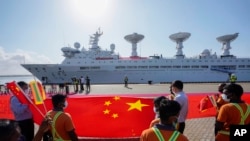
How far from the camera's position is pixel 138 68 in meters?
54.0

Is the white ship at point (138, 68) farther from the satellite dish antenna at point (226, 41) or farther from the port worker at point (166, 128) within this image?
the port worker at point (166, 128)

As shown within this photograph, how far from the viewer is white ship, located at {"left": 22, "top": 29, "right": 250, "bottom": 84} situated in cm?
5353

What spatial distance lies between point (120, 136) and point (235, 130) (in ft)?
13.2

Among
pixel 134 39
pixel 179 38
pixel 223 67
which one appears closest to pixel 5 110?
pixel 223 67

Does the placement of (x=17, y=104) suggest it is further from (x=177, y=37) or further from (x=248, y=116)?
(x=177, y=37)

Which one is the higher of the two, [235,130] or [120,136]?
[235,130]

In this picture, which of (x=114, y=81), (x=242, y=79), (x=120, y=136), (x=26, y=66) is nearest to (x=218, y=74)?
(x=242, y=79)

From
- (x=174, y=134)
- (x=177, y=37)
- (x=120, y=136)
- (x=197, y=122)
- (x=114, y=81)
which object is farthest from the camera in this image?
(x=177, y=37)

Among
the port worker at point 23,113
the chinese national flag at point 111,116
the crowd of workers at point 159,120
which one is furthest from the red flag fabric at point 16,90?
the chinese national flag at point 111,116

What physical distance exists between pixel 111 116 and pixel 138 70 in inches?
1835

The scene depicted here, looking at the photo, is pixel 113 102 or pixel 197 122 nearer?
pixel 113 102

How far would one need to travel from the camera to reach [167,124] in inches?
104

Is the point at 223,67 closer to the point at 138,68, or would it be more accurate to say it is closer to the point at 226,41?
the point at 226,41

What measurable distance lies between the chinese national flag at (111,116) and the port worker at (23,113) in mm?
1563
